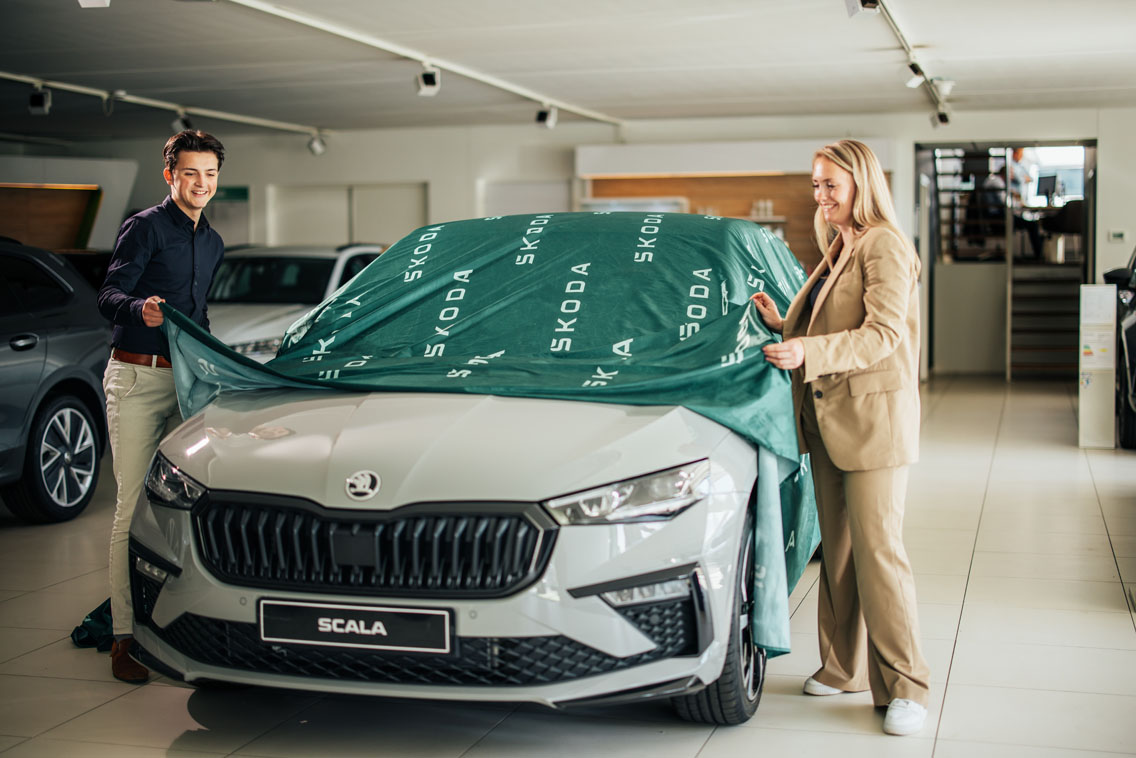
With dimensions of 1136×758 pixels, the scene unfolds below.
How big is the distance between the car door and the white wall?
9.21 metres

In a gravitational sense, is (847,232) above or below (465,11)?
below

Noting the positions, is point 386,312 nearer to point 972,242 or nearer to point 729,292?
point 729,292

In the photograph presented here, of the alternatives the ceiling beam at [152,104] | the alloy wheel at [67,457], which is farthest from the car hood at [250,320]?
the ceiling beam at [152,104]

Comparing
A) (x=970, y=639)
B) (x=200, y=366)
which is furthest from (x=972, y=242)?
(x=200, y=366)

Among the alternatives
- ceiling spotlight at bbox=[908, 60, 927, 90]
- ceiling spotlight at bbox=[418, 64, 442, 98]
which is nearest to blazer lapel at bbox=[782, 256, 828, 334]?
ceiling spotlight at bbox=[418, 64, 442, 98]

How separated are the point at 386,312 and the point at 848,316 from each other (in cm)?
137

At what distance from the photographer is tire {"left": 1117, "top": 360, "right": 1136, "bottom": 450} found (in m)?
7.86

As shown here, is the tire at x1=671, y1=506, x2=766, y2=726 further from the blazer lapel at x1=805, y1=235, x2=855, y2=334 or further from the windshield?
the windshield

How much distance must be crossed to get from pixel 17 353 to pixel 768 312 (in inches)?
146

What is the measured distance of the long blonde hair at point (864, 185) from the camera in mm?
3016

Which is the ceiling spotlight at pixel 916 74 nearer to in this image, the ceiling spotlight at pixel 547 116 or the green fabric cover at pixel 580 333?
the ceiling spotlight at pixel 547 116

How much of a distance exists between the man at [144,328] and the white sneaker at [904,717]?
6.73 ft

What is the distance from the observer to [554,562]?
2.49m

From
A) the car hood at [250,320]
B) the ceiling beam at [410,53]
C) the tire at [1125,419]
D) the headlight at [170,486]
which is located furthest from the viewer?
the tire at [1125,419]
